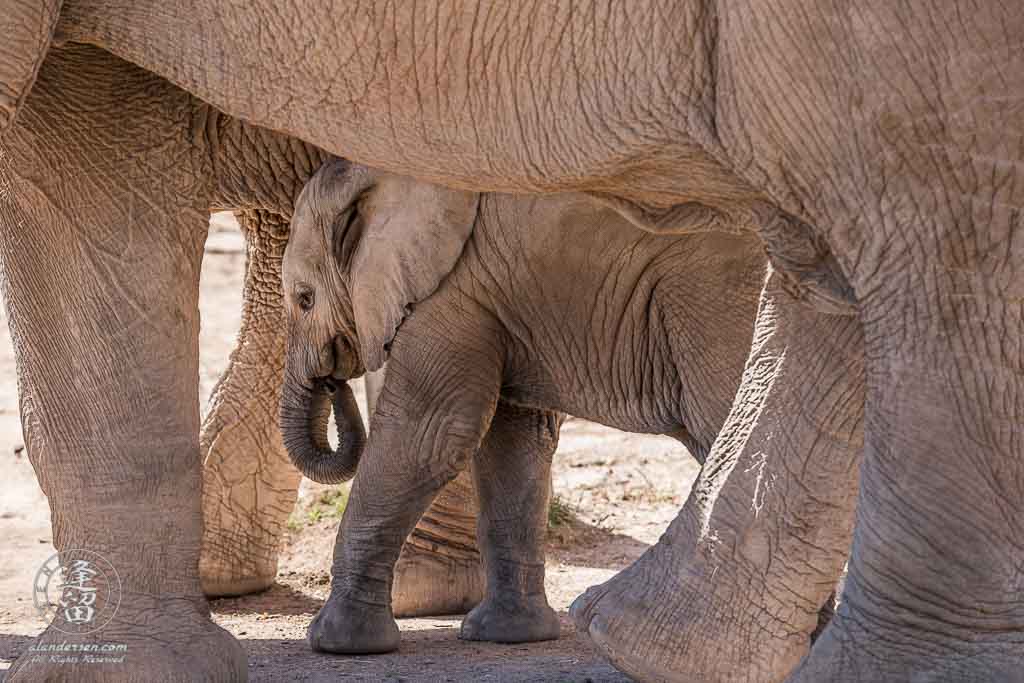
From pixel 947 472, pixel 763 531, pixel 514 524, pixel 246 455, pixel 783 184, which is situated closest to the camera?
pixel 947 472

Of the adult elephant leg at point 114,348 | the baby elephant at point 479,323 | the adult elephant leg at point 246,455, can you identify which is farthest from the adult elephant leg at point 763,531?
the adult elephant leg at point 246,455

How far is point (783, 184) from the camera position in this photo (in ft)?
8.54

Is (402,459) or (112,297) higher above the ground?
(112,297)

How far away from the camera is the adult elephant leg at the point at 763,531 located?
10.8ft

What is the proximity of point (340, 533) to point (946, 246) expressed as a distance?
7.31ft

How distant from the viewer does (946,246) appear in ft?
8.02

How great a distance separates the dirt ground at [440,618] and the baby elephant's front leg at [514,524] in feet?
Answer: 0.21

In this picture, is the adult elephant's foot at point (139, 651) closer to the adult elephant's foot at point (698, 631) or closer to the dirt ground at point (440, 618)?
the dirt ground at point (440, 618)

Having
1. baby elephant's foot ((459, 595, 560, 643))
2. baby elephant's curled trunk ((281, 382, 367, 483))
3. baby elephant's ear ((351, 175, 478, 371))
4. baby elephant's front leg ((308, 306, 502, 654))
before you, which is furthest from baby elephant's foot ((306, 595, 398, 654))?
baby elephant's ear ((351, 175, 478, 371))

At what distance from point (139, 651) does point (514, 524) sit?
1.29 meters

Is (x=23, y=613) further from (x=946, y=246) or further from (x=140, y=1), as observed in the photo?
(x=946, y=246)

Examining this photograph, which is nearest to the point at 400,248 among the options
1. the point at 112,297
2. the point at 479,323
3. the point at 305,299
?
the point at 479,323

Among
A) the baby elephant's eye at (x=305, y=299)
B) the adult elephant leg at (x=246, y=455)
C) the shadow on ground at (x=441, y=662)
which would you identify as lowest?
the shadow on ground at (x=441, y=662)

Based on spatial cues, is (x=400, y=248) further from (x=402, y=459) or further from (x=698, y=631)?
(x=698, y=631)
